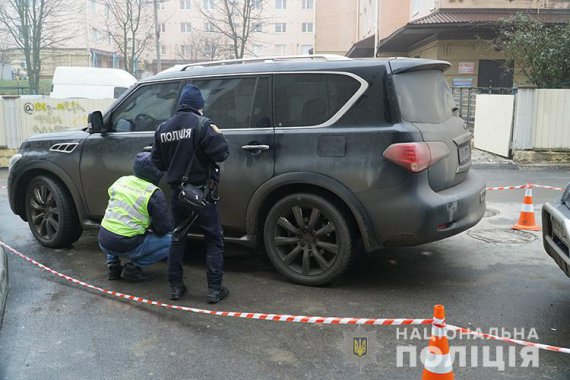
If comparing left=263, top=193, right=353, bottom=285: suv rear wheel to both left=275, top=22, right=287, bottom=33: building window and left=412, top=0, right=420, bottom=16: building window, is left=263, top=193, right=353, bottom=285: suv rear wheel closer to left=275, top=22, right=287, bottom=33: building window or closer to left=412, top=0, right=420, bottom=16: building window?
left=412, top=0, right=420, bottom=16: building window

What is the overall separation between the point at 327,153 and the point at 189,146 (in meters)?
1.10

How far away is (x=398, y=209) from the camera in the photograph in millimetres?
4219

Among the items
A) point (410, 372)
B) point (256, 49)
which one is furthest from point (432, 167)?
point (256, 49)

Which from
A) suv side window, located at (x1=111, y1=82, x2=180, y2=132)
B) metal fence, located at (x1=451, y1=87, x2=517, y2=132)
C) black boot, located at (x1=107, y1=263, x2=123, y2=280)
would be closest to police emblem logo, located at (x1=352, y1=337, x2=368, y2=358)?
black boot, located at (x1=107, y1=263, x2=123, y2=280)

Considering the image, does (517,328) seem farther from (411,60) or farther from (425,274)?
(411,60)

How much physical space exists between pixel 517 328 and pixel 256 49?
72.0 m

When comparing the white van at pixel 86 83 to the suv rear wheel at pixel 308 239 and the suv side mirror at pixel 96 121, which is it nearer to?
the suv side mirror at pixel 96 121

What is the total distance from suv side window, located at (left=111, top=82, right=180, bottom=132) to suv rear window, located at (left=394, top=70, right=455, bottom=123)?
2131 millimetres

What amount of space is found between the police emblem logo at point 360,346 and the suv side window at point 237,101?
A: 1979 mm

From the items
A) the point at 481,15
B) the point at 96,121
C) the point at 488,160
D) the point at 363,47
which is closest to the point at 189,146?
the point at 96,121

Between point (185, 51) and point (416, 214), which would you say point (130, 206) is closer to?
point (416, 214)

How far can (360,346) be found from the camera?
Result: 3.62 meters

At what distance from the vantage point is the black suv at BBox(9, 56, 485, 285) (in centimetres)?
425

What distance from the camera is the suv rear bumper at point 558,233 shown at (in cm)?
372
